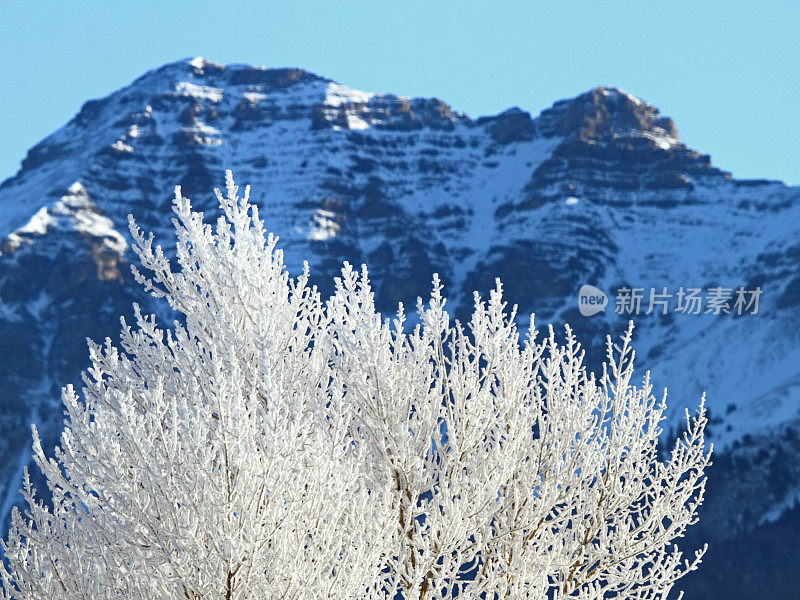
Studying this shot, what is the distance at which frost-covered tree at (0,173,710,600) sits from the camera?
8070mm

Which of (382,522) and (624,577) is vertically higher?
(382,522)

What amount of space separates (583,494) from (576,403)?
1126 mm

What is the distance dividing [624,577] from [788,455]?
6037 inches

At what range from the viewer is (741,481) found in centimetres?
15250

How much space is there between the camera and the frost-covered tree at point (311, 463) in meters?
8.07

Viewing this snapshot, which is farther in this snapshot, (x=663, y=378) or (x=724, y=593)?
(x=663, y=378)

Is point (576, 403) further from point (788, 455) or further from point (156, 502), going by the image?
point (788, 455)

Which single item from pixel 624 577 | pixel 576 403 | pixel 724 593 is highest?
pixel 576 403

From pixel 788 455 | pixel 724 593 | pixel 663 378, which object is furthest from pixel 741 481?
pixel 663 378

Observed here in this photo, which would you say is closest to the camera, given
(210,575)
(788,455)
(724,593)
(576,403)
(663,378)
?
(210,575)

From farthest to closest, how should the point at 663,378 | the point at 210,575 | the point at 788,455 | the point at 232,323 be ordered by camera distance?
1. the point at 663,378
2. the point at 788,455
3. the point at 232,323
4. the point at 210,575

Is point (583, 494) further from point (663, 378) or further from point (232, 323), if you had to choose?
point (663, 378)

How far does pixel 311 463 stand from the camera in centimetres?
919

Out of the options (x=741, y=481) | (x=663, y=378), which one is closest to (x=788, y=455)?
(x=741, y=481)
